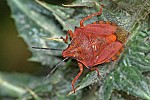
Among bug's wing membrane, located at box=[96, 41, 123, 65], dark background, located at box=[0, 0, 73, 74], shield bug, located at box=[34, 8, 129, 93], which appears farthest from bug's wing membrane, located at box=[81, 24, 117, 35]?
dark background, located at box=[0, 0, 73, 74]

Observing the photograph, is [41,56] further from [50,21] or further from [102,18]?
[102,18]

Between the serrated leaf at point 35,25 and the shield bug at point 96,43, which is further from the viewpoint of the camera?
the serrated leaf at point 35,25

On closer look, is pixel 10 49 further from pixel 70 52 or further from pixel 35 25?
pixel 70 52

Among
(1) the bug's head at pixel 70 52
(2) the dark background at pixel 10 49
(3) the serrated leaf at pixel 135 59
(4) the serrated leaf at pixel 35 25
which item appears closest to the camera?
(1) the bug's head at pixel 70 52

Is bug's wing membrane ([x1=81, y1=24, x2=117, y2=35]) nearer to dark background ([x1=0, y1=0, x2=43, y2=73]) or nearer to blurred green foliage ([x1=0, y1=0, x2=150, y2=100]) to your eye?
blurred green foliage ([x1=0, y1=0, x2=150, y2=100])

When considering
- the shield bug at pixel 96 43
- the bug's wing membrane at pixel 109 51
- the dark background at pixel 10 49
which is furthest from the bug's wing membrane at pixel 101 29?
the dark background at pixel 10 49

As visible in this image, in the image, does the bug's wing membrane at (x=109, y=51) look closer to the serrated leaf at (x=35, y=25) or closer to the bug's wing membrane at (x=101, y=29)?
the bug's wing membrane at (x=101, y=29)

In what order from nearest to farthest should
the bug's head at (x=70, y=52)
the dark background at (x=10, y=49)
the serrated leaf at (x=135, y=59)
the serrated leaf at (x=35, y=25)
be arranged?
the bug's head at (x=70, y=52)
the serrated leaf at (x=135, y=59)
the serrated leaf at (x=35, y=25)
the dark background at (x=10, y=49)
